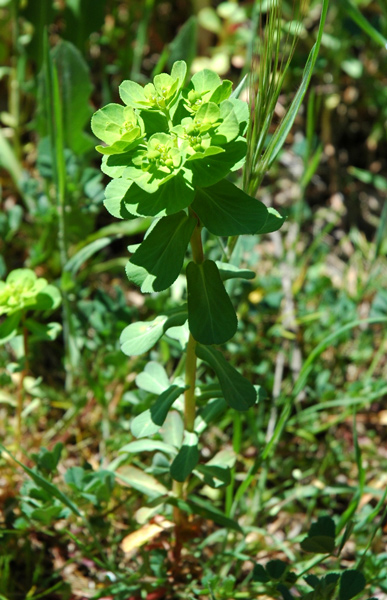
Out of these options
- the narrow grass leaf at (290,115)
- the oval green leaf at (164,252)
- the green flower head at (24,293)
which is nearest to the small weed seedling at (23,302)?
the green flower head at (24,293)

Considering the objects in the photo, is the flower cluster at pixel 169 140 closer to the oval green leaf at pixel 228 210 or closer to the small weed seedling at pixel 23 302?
the oval green leaf at pixel 228 210

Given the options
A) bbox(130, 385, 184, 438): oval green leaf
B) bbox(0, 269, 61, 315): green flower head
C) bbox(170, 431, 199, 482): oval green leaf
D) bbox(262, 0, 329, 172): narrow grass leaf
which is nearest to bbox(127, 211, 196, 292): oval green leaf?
bbox(262, 0, 329, 172): narrow grass leaf

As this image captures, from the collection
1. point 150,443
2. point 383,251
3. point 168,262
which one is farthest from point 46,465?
point 383,251

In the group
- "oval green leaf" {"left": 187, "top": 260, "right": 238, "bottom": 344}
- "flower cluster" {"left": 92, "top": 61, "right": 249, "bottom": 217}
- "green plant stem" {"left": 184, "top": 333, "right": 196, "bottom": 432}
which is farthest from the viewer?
"green plant stem" {"left": 184, "top": 333, "right": 196, "bottom": 432}

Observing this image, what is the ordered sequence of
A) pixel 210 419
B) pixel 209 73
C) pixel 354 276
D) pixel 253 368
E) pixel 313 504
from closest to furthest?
pixel 209 73
pixel 210 419
pixel 313 504
pixel 253 368
pixel 354 276

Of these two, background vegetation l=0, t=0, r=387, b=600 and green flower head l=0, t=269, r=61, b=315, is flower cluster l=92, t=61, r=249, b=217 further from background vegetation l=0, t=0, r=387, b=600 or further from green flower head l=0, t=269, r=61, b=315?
green flower head l=0, t=269, r=61, b=315

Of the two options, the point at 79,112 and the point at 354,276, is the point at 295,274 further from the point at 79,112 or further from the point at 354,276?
the point at 79,112

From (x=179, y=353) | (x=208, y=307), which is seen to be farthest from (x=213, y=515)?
(x=208, y=307)
